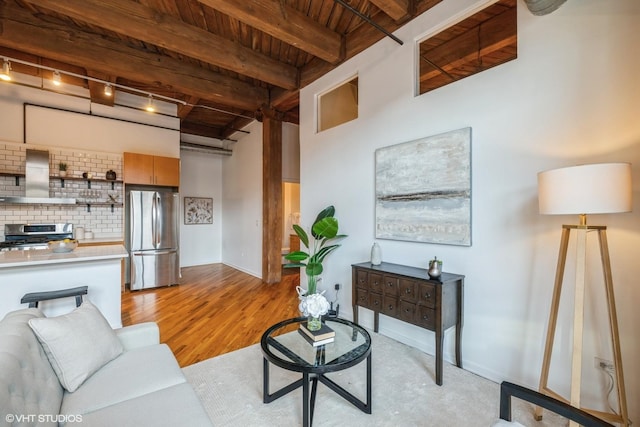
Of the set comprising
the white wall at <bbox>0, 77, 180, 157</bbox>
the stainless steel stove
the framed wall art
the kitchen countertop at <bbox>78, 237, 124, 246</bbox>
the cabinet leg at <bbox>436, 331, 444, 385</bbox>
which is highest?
the white wall at <bbox>0, 77, 180, 157</bbox>

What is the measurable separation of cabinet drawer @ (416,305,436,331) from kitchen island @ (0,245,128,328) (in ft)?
10.8

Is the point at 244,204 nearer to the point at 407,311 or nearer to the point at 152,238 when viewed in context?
the point at 152,238

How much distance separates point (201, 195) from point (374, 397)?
6718 millimetres

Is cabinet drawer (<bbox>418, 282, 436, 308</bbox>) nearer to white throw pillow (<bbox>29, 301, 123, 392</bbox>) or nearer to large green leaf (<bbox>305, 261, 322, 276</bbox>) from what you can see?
large green leaf (<bbox>305, 261, 322, 276</bbox>)

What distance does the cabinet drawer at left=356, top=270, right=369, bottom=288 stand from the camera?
305 cm

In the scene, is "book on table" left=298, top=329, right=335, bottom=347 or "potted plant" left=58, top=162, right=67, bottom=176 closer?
"book on table" left=298, top=329, right=335, bottom=347

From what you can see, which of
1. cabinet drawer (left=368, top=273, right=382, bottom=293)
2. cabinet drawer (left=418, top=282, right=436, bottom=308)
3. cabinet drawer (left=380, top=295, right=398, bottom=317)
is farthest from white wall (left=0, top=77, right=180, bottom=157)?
cabinet drawer (left=418, top=282, right=436, bottom=308)

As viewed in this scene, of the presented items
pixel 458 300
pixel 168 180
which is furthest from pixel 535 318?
pixel 168 180

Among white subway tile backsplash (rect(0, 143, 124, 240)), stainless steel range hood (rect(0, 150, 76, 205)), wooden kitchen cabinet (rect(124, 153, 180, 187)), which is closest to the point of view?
stainless steel range hood (rect(0, 150, 76, 205))

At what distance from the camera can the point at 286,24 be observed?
10.7 ft

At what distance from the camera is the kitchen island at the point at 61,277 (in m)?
2.76

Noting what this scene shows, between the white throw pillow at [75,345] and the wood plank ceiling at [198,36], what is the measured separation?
2.89 metres

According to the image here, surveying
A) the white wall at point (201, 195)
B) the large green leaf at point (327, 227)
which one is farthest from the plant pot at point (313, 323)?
the white wall at point (201, 195)

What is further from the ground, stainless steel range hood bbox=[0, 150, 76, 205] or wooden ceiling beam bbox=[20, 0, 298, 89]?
wooden ceiling beam bbox=[20, 0, 298, 89]
